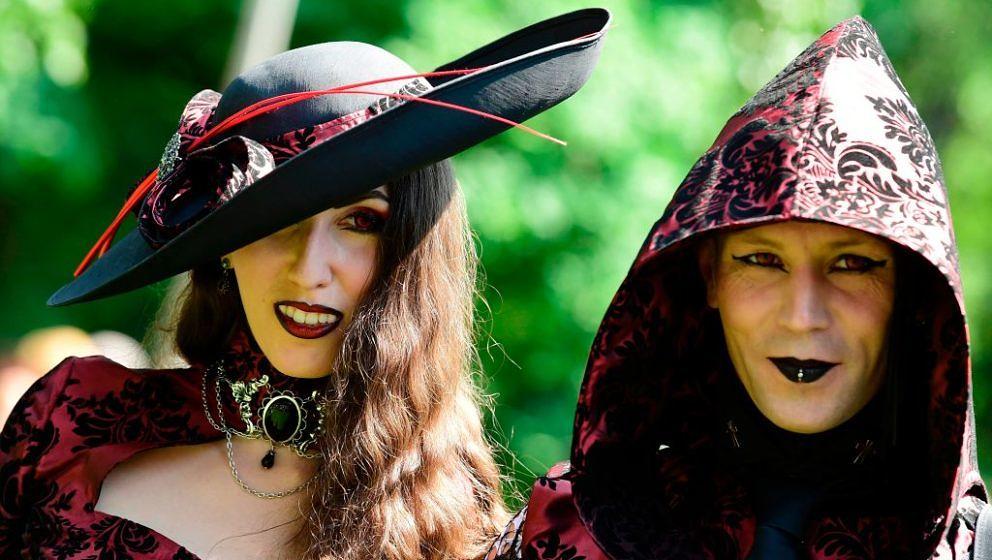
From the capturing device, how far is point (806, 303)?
2.07 meters

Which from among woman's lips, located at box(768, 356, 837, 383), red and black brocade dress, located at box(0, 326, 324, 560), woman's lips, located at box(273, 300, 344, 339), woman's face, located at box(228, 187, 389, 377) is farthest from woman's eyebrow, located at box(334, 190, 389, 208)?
woman's lips, located at box(768, 356, 837, 383)

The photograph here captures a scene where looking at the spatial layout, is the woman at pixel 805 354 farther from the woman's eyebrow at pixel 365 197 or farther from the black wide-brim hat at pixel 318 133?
the woman's eyebrow at pixel 365 197

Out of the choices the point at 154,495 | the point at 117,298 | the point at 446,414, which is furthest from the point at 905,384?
the point at 117,298

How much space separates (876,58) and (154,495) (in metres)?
1.70

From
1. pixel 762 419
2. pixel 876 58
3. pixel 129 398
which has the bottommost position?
pixel 129 398

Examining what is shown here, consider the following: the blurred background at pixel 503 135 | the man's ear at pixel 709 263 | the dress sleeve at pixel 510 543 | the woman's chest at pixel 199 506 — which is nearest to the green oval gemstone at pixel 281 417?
the woman's chest at pixel 199 506

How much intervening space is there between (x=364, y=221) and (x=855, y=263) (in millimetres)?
1020

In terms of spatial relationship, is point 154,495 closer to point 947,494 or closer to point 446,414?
point 446,414

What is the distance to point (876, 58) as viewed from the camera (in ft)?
7.23

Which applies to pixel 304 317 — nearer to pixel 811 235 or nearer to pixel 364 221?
pixel 364 221

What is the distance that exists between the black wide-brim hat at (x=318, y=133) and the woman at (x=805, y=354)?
0.43 metres

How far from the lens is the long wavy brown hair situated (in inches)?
101

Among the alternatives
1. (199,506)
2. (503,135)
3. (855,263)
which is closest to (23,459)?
(199,506)

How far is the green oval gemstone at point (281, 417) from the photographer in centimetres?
269
